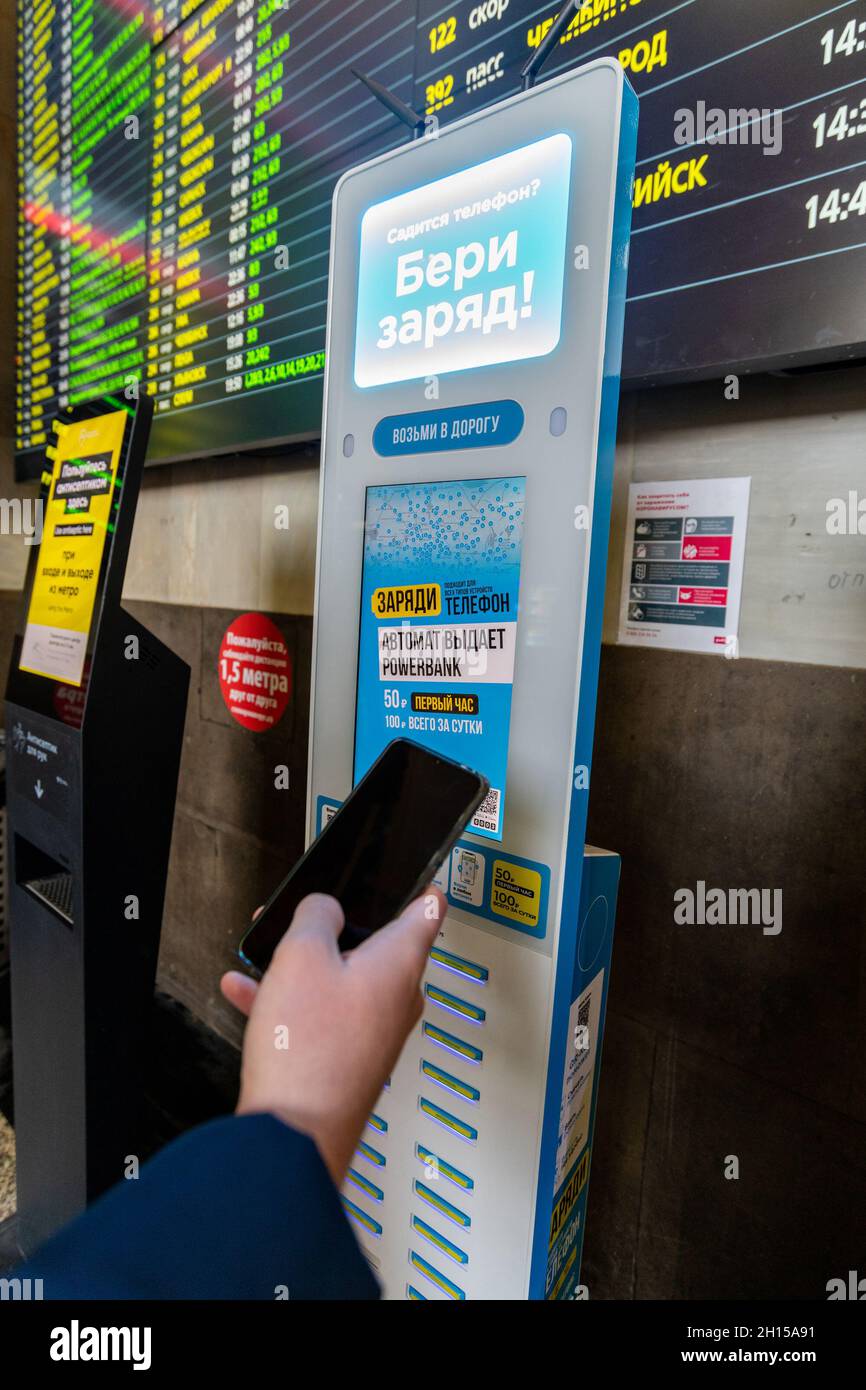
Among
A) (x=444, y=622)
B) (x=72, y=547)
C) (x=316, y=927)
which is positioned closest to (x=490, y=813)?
(x=444, y=622)

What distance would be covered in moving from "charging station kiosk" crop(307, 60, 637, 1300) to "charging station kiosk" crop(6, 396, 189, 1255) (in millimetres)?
431

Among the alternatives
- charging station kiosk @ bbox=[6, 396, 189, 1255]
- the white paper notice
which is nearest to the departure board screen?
the white paper notice

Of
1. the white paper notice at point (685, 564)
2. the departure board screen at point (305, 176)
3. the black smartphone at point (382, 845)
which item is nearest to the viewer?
the black smartphone at point (382, 845)

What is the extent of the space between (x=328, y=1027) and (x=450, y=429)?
2.48ft

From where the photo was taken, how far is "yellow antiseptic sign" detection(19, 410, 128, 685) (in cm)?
142

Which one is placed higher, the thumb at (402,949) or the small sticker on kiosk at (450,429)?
the small sticker on kiosk at (450,429)

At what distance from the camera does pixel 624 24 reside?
4.13ft

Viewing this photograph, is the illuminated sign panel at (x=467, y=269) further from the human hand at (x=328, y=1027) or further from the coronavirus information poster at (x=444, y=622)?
the human hand at (x=328, y=1027)

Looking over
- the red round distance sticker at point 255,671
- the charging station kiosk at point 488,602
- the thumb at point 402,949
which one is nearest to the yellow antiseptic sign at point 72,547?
the charging station kiosk at point 488,602

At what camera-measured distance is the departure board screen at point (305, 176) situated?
3.58ft

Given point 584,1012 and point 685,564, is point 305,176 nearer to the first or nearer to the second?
point 685,564

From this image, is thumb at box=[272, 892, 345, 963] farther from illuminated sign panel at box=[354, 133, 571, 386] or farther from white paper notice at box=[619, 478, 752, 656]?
white paper notice at box=[619, 478, 752, 656]

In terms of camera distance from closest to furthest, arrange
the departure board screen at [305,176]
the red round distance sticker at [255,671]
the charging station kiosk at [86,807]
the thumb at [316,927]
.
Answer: the thumb at [316,927] → the departure board screen at [305,176] → the charging station kiosk at [86,807] → the red round distance sticker at [255,671]

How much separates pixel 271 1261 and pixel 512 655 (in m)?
0.66
